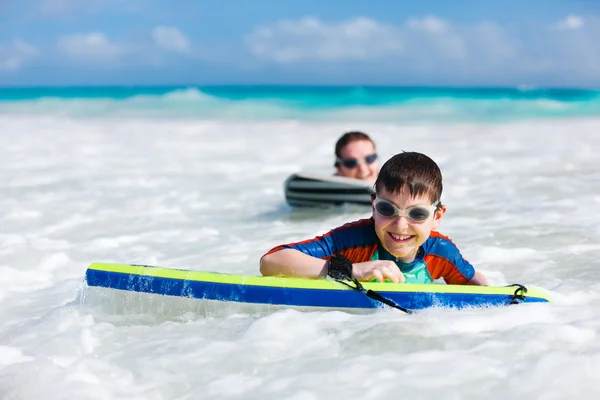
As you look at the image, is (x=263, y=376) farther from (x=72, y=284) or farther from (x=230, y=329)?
(x=72, y=284)

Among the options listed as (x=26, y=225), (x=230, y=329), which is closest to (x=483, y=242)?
(x=230, y=329)

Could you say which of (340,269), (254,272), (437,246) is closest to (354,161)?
(254,272)

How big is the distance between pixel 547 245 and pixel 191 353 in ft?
11.1

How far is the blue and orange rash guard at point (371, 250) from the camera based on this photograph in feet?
12.0

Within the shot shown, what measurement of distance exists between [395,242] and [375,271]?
199 mm

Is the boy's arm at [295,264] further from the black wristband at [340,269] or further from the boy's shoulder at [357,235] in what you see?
the boy's shoulder at [357,235]

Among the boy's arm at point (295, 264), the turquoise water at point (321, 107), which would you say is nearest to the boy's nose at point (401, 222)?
the boy's arm at point (295, 264)

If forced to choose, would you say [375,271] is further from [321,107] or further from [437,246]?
[321,107]

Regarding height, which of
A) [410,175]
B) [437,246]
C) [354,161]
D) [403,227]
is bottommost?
[437,246]

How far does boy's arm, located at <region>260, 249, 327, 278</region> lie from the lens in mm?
3555

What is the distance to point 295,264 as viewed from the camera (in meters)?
3.57

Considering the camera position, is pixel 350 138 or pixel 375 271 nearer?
pixel 375 271

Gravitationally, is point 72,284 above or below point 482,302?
below

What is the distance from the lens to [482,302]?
348 centimetres
